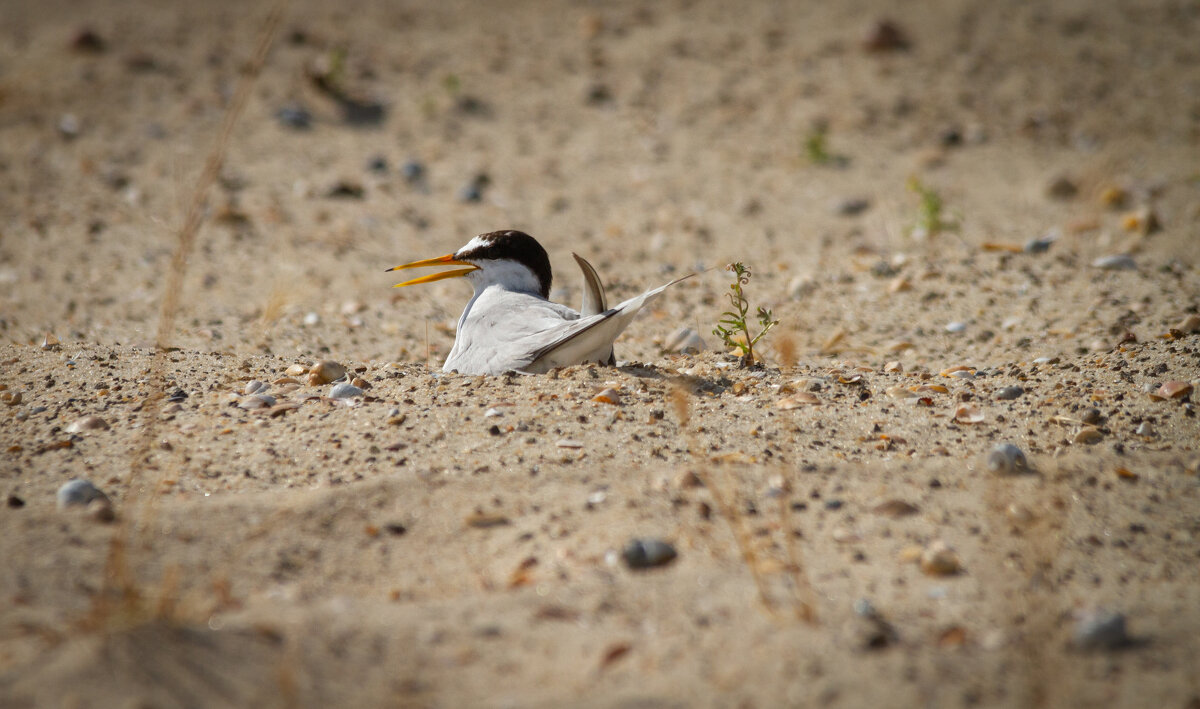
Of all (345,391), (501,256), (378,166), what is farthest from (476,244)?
(378,166)

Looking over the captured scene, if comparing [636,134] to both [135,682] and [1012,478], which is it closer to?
[1012,478]

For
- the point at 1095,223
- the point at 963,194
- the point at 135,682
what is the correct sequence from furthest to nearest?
the point at 963,194 → the point at 1095,223 → the point at 135,682

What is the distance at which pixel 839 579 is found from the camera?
2.34 meters

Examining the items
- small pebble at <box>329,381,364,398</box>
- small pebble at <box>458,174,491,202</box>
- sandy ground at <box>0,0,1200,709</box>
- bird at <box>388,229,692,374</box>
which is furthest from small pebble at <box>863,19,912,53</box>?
small pebble at <box>329,381,364,398</box>

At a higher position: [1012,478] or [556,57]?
[556,57]

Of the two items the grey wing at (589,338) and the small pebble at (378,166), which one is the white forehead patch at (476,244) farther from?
the small pebble at (378,166)

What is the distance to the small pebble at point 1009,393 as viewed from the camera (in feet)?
11.1

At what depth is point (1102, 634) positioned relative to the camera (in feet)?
6.79

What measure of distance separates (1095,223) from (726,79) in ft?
11.1

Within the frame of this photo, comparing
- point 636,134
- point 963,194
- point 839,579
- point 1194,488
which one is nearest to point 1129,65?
point 963,194

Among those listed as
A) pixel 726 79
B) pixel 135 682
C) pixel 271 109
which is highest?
pixel 271 109

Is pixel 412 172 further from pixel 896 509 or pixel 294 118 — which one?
pixel 896 509

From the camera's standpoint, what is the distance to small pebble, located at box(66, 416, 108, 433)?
10.3 feet

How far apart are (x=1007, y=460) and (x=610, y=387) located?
1.27m
